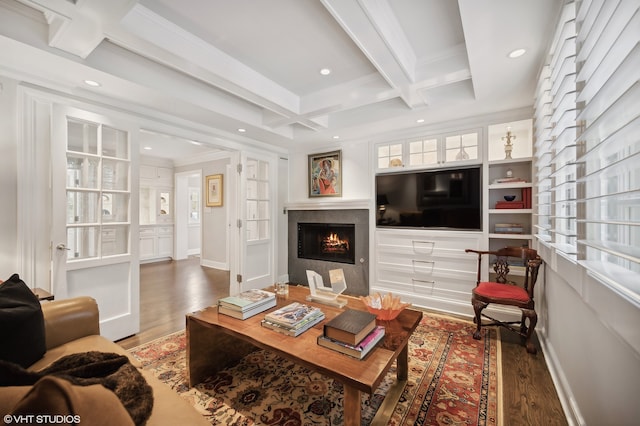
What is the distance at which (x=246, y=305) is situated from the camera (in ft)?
5.82

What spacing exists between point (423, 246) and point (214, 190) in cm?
449

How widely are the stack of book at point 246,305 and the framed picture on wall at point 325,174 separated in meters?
2.44

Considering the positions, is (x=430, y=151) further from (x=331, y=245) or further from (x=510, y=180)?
(x=331, y=245)

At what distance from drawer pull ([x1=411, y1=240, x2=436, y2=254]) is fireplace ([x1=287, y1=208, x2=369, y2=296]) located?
0.67 metres

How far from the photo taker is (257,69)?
2.47 m

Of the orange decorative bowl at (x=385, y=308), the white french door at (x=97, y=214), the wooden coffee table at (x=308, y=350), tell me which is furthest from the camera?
the white french door at (x=97, y=214)

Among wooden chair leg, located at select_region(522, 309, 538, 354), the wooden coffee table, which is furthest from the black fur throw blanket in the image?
A: wooden chair leg, located at select_region(522, 309, 538, 354)

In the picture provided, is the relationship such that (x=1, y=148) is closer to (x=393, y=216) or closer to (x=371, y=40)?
(x=371, y=40)

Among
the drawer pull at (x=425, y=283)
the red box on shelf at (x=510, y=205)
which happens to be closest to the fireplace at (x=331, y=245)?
the drawer pull at (x=425, y=283)

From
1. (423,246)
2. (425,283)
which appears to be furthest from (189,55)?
(425,283)

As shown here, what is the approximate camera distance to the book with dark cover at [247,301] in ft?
5.82

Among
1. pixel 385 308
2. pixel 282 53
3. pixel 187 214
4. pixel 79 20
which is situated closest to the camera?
pixel 79 20

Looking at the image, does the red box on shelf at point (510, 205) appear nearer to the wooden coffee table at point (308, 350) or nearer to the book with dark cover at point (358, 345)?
the wooden coffee table at point (308, 350)

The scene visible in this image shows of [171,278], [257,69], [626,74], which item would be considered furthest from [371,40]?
[171,278]
